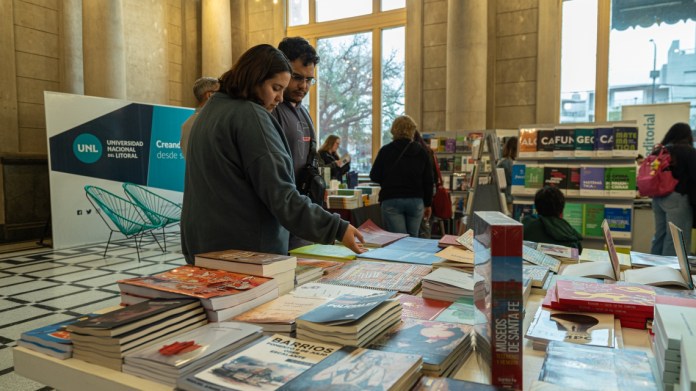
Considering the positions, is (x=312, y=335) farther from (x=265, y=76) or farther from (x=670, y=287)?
(x=670, y=287)

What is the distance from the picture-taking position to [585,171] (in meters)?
4.78

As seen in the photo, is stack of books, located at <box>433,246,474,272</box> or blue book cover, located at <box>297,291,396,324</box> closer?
blue book cover, located at <box>297,291,396,324</box>

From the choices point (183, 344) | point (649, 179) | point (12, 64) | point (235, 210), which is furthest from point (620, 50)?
point (12, 64)

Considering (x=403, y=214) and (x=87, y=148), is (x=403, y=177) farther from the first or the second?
(x=87, y=148)

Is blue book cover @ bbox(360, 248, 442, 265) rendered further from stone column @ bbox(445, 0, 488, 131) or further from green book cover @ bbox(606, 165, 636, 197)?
stone column @ bbox(445, 0, 488, 131)

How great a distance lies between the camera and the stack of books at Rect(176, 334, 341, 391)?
0.82 metres

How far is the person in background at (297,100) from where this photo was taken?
211 cm

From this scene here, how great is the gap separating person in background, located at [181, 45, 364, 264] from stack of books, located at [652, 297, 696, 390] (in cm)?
85

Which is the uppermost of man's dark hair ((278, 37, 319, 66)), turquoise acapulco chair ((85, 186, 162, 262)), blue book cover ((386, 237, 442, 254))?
man's dark hair ((278, 37, 319, 66))

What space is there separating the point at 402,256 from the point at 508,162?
4407mm

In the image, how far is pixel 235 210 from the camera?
1.59 meters

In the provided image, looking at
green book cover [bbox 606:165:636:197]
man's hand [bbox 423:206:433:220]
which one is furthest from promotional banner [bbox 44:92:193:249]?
green book cover [bbox 606:165:636:197]

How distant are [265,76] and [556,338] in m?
1.13

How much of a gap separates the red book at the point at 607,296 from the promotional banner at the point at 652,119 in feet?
21.6
